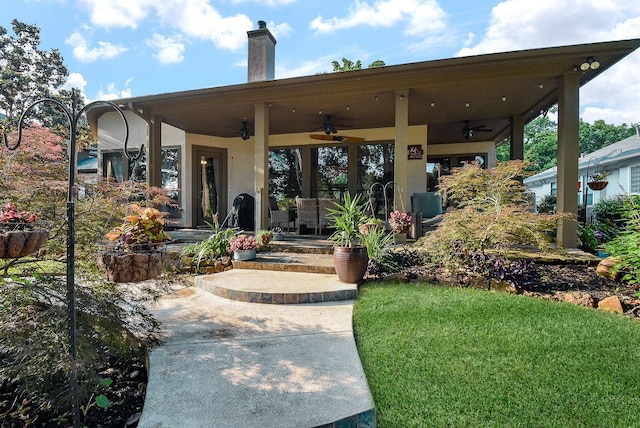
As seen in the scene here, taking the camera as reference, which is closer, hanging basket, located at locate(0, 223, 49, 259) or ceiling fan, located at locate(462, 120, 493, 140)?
hanging basket, located at locate(0, 223, 49, 259)

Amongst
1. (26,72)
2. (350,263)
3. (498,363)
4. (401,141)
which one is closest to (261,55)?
(401,141)

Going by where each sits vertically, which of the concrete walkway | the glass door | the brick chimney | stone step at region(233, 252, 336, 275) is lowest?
the concrete walkway

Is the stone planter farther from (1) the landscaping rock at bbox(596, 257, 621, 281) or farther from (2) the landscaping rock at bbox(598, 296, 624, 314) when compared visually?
(1) the landscaping rock at bbox(596, 257, 621, 281)

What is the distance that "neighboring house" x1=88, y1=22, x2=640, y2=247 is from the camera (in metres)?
5.38

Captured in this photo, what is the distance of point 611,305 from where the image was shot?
3.64 m

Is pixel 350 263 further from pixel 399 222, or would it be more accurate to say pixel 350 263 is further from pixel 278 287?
pixel 399 222

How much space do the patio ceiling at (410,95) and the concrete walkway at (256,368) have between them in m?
3.83

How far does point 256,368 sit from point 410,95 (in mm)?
5490

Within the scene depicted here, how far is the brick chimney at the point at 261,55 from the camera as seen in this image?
8.82m

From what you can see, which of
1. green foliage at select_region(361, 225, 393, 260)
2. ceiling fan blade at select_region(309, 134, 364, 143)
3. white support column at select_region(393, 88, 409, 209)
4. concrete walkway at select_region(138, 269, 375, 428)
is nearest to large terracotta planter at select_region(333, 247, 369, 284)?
concrete walkway at select_region(138, 269, 375, 428)

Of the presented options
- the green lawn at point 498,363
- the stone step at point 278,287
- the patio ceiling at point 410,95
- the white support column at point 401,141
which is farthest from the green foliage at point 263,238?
the green lawn at point 498,363

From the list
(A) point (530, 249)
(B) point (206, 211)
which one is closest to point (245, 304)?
(A) point (530, 249)

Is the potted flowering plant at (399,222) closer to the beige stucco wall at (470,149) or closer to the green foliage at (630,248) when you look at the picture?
the green foliage at (630,248)

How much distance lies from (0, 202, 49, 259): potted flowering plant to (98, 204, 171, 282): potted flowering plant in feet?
0.98
